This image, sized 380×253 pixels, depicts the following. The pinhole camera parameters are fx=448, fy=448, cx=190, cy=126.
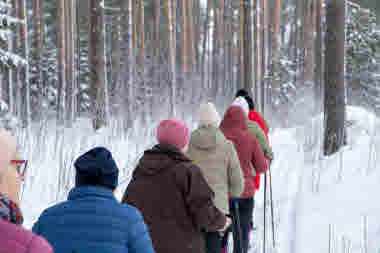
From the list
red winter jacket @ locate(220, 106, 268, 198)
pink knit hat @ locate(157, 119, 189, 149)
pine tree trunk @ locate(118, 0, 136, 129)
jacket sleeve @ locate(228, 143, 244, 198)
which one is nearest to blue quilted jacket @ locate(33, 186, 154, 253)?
pink knit hat @ locate(157, 119, 189, 149)

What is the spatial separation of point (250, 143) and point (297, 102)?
18.5 m

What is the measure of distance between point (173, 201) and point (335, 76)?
21.4 ft

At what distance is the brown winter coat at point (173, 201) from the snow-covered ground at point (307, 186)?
213 centimetres

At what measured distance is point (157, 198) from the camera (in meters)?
3.22

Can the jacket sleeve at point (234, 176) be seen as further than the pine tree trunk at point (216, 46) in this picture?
No

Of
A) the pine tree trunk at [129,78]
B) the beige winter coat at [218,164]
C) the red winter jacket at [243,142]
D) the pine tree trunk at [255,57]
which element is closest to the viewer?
the beige winter coat at [218,164]

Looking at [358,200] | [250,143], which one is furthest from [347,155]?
[250,143]

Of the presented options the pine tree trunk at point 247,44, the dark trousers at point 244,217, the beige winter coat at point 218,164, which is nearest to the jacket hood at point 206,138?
the beige winter coat at point 218,164

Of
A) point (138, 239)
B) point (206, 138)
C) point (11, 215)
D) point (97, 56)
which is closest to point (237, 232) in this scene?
point (206, 138)

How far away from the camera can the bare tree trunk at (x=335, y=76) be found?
871 cm

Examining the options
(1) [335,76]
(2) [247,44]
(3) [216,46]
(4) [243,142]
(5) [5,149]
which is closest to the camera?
(5) [5,149]

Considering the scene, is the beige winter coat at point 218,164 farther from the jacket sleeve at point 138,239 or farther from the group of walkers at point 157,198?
the jacket sleeve at point 138,239

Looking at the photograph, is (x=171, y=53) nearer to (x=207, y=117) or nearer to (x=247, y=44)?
(x=247, y=44)

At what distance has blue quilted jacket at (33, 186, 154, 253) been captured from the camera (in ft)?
7.16
